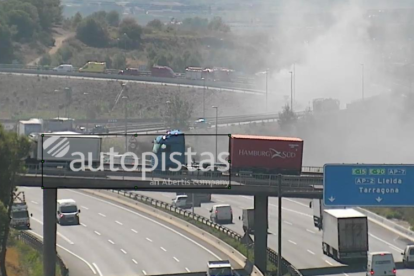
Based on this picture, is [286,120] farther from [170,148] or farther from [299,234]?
[170,148]

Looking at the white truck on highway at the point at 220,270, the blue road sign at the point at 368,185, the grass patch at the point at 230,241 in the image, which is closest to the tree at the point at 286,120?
the grass patch at the point at 230,241

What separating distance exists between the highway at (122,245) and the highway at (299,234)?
3393 millimetres

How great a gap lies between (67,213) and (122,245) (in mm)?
6488

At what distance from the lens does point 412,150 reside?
9594cm

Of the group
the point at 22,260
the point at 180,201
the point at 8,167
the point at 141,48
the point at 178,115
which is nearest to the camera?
the point at 8,167

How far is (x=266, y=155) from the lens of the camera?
144 ft

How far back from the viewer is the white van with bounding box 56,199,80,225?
54281 mm

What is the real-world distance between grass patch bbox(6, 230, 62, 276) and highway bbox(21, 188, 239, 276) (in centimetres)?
124

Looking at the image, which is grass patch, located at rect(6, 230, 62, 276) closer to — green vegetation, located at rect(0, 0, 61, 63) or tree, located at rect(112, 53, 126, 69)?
green vegetation, located at rect(0, 0, 61, 63)

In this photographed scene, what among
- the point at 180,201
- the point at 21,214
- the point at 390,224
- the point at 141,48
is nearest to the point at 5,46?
the point at 141,48

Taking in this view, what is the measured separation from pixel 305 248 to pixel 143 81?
6649 cm

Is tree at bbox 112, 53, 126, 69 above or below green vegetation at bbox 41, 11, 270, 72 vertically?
below

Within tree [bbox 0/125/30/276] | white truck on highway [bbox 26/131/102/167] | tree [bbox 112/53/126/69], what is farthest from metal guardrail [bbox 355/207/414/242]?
tree [bbox 112/53/126/69]

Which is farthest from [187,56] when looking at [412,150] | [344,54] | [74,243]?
[74,243]
